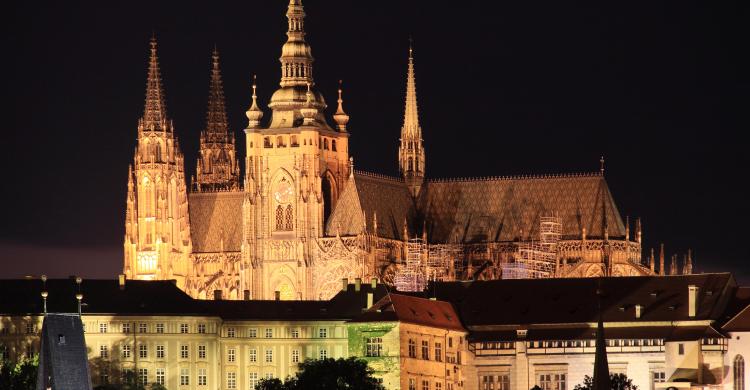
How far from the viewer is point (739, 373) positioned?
190250mm

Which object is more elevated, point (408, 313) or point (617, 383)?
point (408, 313)

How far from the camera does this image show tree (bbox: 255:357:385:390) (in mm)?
183250

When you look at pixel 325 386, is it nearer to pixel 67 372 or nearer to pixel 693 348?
pixel 693 348

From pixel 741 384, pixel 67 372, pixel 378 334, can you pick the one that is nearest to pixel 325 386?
pixel 378 334

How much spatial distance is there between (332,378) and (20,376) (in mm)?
16519

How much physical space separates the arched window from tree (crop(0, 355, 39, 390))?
126 feet

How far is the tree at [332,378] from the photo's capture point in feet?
601

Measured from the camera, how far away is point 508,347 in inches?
7840

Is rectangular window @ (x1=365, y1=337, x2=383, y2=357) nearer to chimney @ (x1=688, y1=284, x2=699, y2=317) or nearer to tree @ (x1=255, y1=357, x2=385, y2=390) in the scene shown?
tree @ (x1=255, y1=357, x2=385, y2=390)

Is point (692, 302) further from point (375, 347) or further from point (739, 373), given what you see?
point (375, 347)

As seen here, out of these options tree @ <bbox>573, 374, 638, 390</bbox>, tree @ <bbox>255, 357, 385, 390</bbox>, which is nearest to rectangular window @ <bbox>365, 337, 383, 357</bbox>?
tree @ <bbox>255, 357, 385, 390</bbox>

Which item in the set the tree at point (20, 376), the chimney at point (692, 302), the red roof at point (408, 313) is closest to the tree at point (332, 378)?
the red roof at point (408, 313)

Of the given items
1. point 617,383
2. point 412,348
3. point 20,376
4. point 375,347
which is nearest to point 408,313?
point 412,348

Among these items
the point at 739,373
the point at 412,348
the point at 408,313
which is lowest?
the point at 739,373
